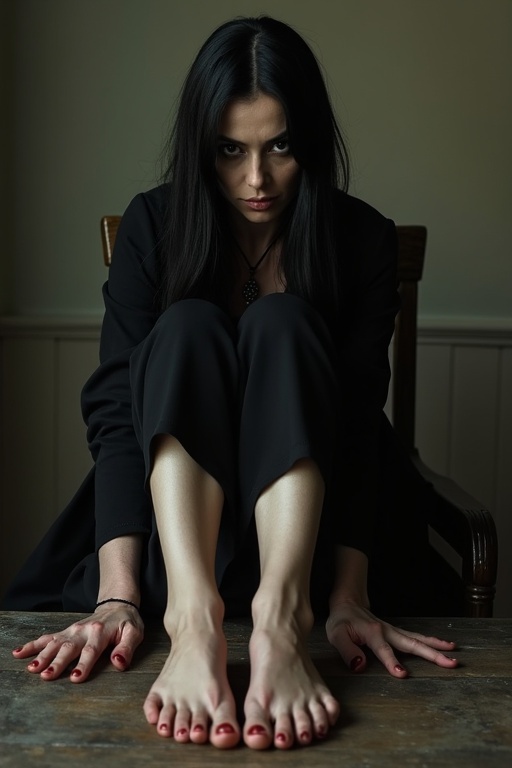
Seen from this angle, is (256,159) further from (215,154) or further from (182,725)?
(182,725)

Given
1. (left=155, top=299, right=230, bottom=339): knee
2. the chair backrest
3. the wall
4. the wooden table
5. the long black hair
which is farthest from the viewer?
the wall

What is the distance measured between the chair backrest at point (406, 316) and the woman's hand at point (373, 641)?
0.57 m

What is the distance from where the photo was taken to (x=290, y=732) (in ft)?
2.85

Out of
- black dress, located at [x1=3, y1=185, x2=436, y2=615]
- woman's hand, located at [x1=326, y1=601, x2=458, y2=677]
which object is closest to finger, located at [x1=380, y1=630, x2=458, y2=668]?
woman's hand, located at [x1=326, y1=601, x2=458, y2=677]

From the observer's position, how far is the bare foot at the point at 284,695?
2.85 feet

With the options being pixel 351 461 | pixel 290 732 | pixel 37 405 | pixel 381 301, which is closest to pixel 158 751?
pixel 290 732

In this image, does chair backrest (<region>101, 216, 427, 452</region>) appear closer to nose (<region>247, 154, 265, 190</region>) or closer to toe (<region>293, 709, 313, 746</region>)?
nose (<region>247, 154, 265, 190</region>)

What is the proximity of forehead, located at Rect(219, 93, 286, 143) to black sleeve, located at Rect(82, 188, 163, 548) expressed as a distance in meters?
0.23

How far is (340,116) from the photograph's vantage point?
1.82 meters

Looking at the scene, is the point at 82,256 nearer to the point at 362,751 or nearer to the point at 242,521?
the point at 242,521

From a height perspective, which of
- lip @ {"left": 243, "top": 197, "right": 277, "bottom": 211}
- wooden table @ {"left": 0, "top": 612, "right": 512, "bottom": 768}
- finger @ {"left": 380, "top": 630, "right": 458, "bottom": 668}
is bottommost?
wooden table @ {"left": 0, "top": 612, "right": 512, "bottom": 768}

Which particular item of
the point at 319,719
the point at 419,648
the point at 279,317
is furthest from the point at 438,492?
the point at 319,719

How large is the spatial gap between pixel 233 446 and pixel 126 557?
8.0 inches

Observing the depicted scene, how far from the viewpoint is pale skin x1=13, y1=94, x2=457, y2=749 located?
892 millimetres
